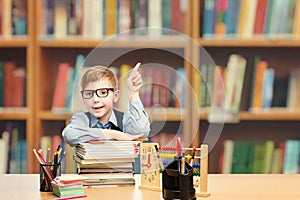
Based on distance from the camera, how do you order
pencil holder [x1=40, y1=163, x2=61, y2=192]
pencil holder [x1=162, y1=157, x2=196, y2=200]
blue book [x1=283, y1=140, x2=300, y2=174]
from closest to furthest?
pencil holder [x1=162, y1=157, x2=196, y2=200], pencil holder [x1=40, y1=163, x2=61, y2=192], blue book [x1=283, y1=140, x2=300, y2=174]

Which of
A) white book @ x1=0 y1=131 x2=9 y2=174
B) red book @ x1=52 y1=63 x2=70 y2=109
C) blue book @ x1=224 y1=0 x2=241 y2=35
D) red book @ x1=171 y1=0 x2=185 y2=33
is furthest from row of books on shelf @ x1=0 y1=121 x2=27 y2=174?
blue book @ x1=224 y1=0 x2=241 y2=35

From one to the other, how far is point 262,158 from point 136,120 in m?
1.72

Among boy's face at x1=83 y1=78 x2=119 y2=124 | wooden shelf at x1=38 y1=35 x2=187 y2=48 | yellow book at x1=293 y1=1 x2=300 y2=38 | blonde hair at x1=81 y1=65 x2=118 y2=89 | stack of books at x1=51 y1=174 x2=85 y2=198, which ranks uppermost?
yellow book at x1=293 y1=1 x2=300 y2=38

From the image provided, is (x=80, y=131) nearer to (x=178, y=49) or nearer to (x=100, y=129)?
(x=100, y=129)

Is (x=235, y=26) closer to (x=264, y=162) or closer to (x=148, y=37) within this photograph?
(x=148, y=37)

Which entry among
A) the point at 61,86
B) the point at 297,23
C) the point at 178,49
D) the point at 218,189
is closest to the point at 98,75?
the point at 218,189

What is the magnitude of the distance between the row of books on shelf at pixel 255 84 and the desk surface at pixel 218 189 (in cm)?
129

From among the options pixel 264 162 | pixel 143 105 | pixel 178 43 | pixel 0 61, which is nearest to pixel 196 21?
pixel 178 43

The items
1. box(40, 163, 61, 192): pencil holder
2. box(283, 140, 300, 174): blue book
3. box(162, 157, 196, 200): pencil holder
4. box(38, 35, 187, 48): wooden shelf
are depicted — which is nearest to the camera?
box(162, 157, 196, 200): pencil holder

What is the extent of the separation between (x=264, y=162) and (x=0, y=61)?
159 cm

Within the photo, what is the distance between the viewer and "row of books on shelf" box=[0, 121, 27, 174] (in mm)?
2979

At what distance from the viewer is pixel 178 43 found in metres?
2.89

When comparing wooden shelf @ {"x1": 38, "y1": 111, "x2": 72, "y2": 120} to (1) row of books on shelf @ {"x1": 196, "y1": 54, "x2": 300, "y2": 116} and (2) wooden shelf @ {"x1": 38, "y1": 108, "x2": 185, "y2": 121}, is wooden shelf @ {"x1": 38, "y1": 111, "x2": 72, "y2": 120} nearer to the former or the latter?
(2) wooden shelf @ {"x1": 38, "y1": 108, "x2": 185, "y2": 121}

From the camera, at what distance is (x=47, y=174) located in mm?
1435
